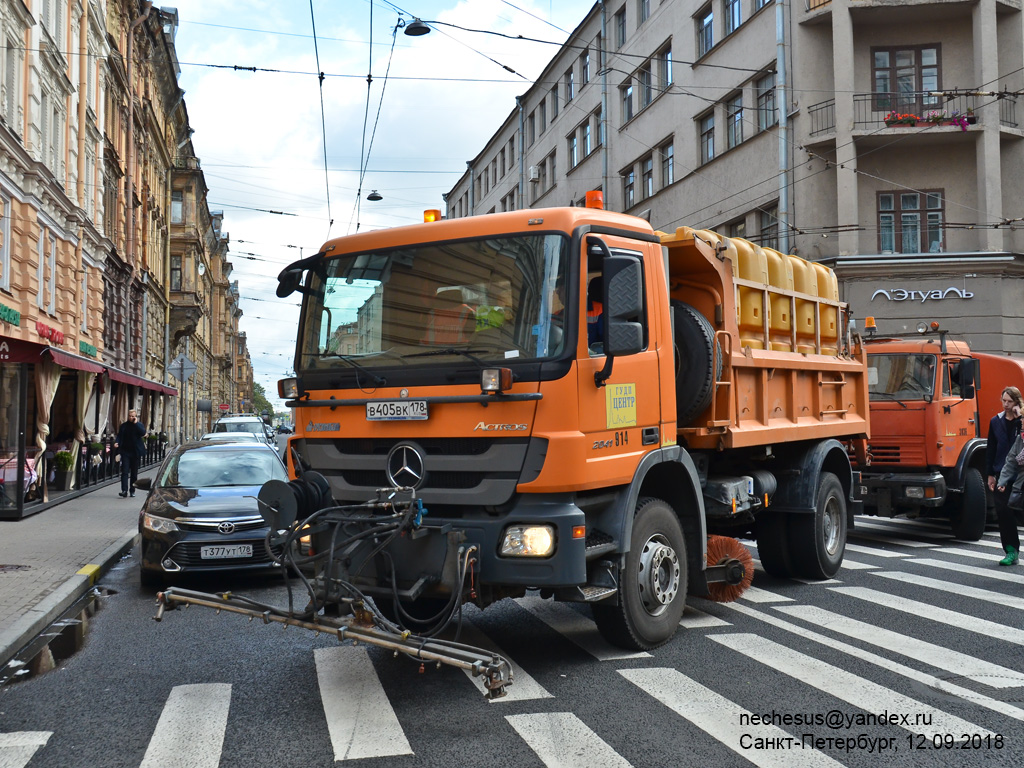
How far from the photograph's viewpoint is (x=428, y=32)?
1883 cm

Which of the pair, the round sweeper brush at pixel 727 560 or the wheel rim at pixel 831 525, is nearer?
the round sweeper brush at pixel 727 560

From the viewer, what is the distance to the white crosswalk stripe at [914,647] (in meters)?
→ 5.72

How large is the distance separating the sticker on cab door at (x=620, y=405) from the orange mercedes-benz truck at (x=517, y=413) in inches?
0.6

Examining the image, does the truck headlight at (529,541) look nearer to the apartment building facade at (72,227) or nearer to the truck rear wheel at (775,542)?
the truck rear wheel at (775,542)

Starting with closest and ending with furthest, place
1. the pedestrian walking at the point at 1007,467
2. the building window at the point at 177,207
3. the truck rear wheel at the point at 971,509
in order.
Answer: the pedestrian walking at the point at 1007,467 → the truck rear wheel at the point at 971,509 → the building window at the point at 177,207

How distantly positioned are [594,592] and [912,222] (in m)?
21.8

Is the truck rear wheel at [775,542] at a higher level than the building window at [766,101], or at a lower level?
lower

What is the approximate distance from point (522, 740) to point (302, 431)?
106 inches

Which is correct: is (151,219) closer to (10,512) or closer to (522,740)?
(10,512)

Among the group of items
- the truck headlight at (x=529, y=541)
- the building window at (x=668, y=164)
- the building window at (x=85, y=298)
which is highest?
the building window at (x=668, y=164)

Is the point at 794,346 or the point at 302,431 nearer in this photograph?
the point at 302,431

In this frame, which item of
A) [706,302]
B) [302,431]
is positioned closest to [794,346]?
[706,302]

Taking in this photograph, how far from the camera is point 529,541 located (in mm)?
5375

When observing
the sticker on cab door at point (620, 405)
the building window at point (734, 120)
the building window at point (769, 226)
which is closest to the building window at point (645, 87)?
the building window at point (734, 120)
